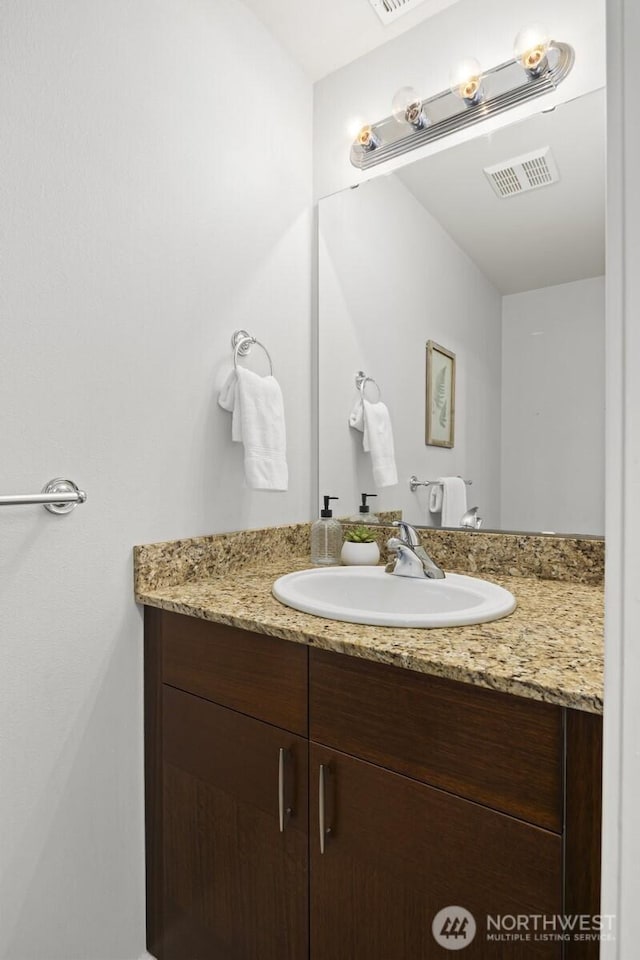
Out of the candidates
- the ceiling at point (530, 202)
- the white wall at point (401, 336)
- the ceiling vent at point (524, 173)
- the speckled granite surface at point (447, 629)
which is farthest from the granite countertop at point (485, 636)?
the ceiling vent at point (524, 173)

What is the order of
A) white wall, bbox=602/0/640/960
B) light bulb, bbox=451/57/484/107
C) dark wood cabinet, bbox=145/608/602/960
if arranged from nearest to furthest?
1. white wall, bbox=602/0/640/960
2. dark wood cabinet, bbox=145/608/602/960
3. light bulb, bbox=451/57/484/107

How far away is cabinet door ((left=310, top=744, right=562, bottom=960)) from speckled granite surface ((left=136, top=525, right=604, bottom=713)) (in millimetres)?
198

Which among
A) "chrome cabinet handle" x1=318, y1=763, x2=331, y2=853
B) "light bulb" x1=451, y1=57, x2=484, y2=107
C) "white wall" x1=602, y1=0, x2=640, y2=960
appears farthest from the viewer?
"light bulb" x1=451, y1=57, x2=484, y2=107

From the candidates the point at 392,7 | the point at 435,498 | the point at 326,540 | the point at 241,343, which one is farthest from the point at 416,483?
the point at 392,7

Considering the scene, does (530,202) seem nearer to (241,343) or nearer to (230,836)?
(241,343)

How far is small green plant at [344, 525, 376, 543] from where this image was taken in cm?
151

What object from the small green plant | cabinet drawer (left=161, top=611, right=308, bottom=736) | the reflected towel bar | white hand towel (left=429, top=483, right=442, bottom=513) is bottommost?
cabinet drawer (left=161, top=611, right=308, bottom=736)

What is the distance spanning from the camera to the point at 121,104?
3.77ft

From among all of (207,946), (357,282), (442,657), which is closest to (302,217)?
(357,282)

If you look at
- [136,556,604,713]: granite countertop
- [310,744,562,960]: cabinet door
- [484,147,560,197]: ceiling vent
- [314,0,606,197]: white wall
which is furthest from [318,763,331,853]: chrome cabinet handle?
[314,0,606,197]: white wall

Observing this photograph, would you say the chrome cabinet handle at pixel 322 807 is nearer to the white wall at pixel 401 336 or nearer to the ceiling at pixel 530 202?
the white wall at pixel 401 336

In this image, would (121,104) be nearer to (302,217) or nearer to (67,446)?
(302,217)

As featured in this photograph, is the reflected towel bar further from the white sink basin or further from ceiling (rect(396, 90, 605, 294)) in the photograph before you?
ceiling (rect(396, 90, 605, 294))

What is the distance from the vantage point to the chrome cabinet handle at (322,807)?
2.97ft
